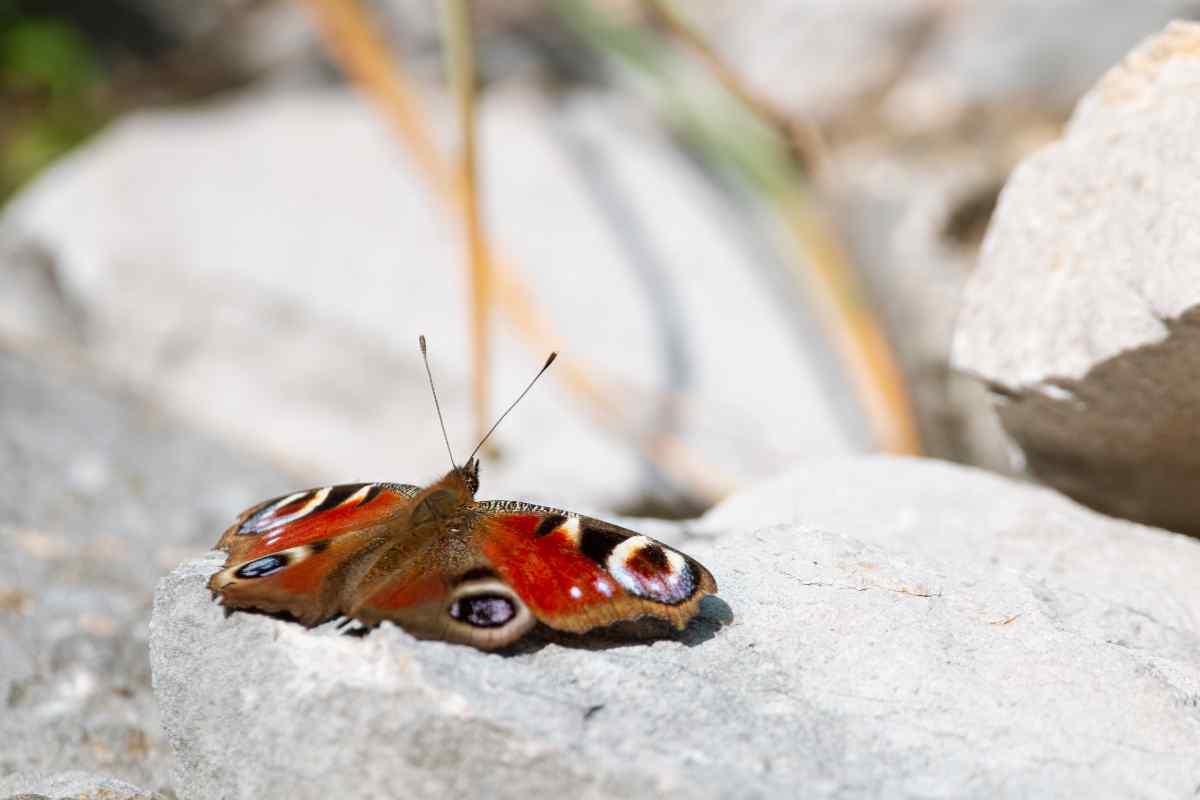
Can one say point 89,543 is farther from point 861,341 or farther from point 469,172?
point 861,341

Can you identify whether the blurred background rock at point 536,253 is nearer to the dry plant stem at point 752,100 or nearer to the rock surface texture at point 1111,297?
the dry plant stem at point 752,100

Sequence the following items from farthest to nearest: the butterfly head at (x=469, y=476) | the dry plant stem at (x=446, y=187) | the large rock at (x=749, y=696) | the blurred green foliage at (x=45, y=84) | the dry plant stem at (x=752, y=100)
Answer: the blurred green foliage at (x=45, y=84) < the dry plant stem at (x=446, y=187) < the dry plant stem at (x=752, y=100) < the butterfly head at (x=469, y=476) < the large rock at (x=749, y=696)

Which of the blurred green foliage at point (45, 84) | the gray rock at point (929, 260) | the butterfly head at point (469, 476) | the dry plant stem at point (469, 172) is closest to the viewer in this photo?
the butterfly head at point (469, 476)

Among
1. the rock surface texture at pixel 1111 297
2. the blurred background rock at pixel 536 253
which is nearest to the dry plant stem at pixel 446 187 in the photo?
the blurred background rock at pixel 536 253

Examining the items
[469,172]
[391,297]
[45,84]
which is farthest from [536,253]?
[45,84]

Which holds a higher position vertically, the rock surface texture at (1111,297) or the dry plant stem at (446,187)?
the dry plant stem at (446,187)

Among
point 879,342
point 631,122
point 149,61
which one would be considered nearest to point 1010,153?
point 879,342
